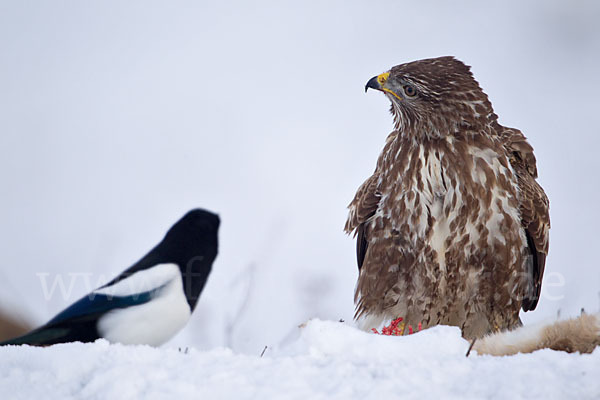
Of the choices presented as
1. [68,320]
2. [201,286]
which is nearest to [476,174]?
[201,286]

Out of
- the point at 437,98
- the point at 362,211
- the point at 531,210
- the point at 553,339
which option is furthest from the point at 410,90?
the point at 553,339

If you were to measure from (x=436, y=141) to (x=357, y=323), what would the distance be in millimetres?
1377

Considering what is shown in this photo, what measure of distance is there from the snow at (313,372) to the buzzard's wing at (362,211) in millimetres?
2062

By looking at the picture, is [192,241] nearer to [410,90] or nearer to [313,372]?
[410,90]

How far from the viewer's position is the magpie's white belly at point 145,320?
430cm

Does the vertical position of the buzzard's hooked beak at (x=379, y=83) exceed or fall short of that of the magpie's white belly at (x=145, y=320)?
it exceeds it

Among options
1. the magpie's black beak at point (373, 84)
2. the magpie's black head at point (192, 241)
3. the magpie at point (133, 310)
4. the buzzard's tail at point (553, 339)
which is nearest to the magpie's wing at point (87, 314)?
the magpie at point (133, 310)

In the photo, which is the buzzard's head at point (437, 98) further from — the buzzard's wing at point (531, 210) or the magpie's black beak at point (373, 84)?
the buzzard's wing at point (531, 210)

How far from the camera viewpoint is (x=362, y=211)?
471 cm

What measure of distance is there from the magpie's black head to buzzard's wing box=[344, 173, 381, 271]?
975 millimetres

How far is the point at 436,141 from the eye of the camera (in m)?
4.56

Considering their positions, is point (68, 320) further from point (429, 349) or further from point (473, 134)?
point (473, 134)

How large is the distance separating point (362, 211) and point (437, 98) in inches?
36.4

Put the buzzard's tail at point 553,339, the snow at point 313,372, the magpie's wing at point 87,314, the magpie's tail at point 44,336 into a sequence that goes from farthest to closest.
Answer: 1. the magpie's wing at point 87,314
2. the magpie's tail at point 44,336
3. the buzzard's tail at point 553,339
4. the snow at point 313,372
